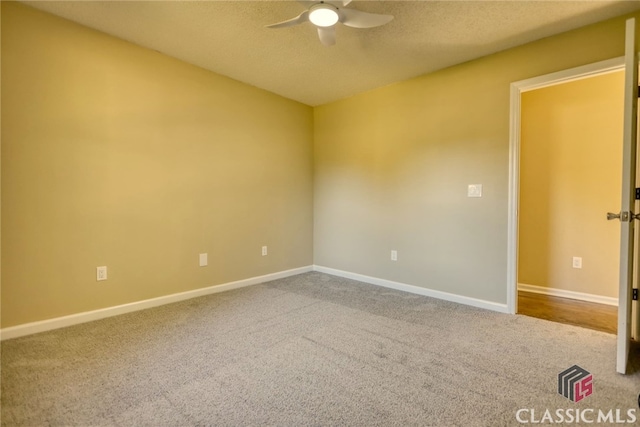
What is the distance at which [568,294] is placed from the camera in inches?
133

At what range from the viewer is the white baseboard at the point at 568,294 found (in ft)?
10.3

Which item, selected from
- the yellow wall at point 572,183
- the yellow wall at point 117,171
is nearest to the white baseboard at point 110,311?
the yellow wall at point 117,171

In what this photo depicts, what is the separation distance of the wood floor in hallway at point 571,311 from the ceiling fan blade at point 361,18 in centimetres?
280

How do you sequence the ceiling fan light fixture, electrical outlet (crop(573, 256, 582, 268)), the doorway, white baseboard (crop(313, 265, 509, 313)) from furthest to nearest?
electrical outlet (crop(573, 256, 582, 268))
the doorway
white baseboard (crop(313, 265, 509, 313))
the ceiling fan light fixture

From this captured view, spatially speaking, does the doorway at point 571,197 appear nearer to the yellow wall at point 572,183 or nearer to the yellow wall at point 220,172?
the yellow wall at point 572,183

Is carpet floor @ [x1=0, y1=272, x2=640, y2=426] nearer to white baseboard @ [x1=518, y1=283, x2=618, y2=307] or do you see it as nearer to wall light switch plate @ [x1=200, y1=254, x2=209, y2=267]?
wall light switch plate @ [x1=200, y1=254, x2=209, y2=267]

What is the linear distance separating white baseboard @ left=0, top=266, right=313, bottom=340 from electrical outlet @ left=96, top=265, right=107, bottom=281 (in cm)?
28

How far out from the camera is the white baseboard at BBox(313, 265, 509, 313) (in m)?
2.90

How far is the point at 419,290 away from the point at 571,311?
1399 mm

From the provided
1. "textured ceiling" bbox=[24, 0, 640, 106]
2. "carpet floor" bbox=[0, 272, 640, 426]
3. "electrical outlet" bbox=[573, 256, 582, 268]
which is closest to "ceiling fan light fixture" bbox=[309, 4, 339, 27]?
"textured ceiling" bbox=[24, 0, 640, 106]

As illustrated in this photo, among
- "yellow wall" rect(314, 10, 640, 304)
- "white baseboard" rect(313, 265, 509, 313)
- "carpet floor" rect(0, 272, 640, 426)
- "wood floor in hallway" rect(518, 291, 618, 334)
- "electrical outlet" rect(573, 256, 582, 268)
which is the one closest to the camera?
"carpet floor" rect(0, 272, 640, 426)

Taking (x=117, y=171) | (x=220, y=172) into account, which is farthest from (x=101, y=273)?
(x=220, y=172)

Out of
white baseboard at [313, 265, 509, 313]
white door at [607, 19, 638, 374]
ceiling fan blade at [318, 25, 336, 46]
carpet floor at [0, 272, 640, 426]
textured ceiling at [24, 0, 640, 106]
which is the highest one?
textured ceiling at [24, 0, 640, 106]

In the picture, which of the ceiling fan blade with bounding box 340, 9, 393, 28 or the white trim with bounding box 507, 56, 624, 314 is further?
the white trim with bounding box 507, 56, 624, 314
